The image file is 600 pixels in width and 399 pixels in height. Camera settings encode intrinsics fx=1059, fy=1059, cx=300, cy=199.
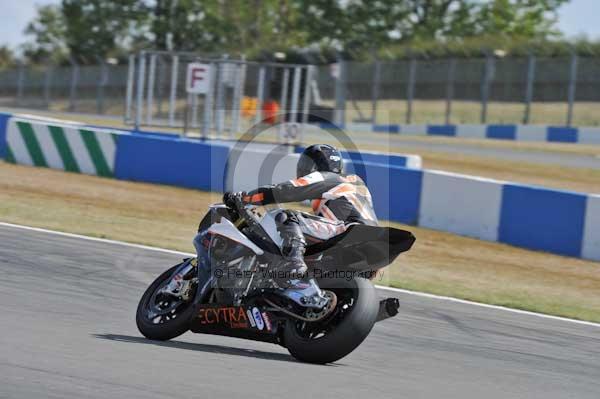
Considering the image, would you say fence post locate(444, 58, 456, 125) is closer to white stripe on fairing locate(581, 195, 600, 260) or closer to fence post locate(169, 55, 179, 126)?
fence post locate(169, 55, 179, 126)

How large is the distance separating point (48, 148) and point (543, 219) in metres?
9.13

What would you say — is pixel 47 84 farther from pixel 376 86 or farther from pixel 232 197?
pixel 232 197

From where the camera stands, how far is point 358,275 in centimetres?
646

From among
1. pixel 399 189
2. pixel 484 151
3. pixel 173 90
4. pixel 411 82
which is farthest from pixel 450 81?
pixel 399 189

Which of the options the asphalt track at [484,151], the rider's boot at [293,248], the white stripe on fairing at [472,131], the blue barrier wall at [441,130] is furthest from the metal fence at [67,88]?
the rider's boot at [293,248]

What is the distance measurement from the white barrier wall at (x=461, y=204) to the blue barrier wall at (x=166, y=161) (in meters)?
3.66

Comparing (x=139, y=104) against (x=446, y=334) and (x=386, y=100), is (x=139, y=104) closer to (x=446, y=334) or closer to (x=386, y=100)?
(x=446, y=334)

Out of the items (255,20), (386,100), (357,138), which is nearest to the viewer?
(357,138)

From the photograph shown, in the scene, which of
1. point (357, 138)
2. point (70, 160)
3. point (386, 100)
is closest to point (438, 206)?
point (70, 160)

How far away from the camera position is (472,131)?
33.8 m

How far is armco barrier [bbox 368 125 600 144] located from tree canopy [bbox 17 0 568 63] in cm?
1696

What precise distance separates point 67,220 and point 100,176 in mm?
4866

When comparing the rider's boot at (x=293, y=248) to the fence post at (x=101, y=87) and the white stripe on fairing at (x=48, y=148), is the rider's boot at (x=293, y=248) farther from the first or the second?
the fence post at (x=101, y=87)

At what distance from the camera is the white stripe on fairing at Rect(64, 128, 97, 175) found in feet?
59.7
